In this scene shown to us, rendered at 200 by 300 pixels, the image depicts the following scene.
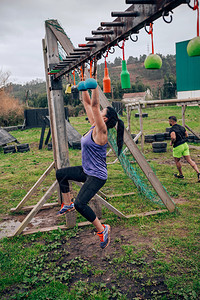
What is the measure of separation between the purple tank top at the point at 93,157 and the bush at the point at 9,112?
29.7 meters

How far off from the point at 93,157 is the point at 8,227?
9.40ft

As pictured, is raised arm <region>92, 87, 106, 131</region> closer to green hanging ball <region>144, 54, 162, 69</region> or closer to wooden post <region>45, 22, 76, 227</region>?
green hanging ball <region>144, 54, 162, 69</region>

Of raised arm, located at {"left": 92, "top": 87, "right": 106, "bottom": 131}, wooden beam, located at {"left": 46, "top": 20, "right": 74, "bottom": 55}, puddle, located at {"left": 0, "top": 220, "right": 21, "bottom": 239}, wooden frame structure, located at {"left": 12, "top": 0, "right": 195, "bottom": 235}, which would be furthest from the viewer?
puddle, located at {"left": 0, "top": 220, "right": 21, "bottom": 239}

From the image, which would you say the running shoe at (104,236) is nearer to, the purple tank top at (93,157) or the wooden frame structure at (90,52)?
the purple tank top at (93,157)

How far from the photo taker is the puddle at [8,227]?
486 centimetres

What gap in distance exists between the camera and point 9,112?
3098cm

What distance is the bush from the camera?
3077 cm

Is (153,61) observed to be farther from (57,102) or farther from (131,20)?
(57,102)

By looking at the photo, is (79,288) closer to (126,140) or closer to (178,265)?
(178,265)

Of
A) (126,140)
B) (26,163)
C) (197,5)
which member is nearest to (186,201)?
(126,140)

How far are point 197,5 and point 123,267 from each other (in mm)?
3105

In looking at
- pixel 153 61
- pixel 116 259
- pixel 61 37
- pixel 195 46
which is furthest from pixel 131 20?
pixel 116 259

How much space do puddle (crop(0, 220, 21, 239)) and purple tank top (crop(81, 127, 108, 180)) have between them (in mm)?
2296

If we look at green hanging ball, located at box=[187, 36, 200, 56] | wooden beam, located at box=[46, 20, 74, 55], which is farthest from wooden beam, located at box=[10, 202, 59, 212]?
green hanging ball, located at box=[187, 36, 200, 56]
